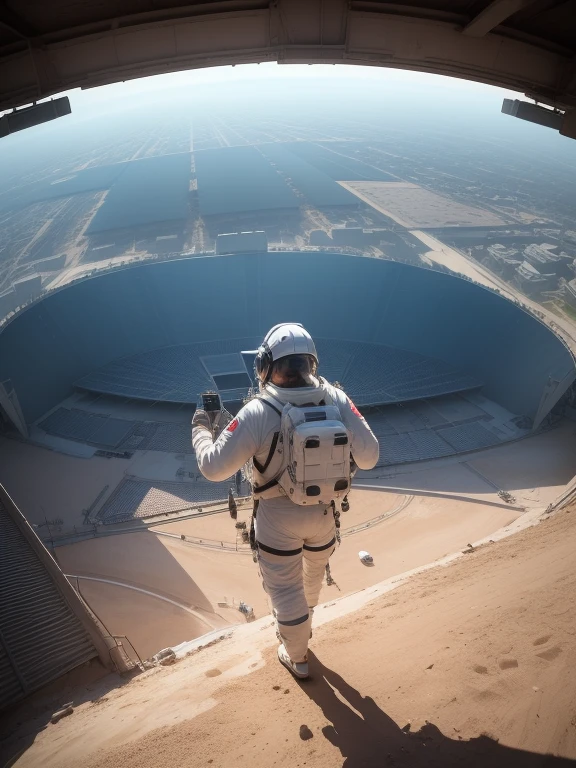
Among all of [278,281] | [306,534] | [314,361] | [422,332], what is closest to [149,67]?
[314,361]

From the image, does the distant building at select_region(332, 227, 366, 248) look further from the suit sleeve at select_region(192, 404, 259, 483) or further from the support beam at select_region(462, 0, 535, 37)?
the suit sleeve at select_region(192, 404, 259, 483)

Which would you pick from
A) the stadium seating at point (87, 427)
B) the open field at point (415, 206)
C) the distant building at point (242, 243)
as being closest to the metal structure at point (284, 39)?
the stadium seating at point (87, 427)

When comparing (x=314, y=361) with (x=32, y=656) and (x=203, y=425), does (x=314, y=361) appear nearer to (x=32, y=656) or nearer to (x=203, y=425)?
(x=203, y=425)

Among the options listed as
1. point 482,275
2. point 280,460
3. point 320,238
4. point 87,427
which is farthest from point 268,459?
point 320,238

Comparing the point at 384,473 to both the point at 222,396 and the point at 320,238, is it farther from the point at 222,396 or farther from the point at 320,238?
the point at 320,238

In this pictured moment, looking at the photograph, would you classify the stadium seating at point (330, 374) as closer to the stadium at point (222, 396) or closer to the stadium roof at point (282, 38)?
the stadium at point (222, 396)
